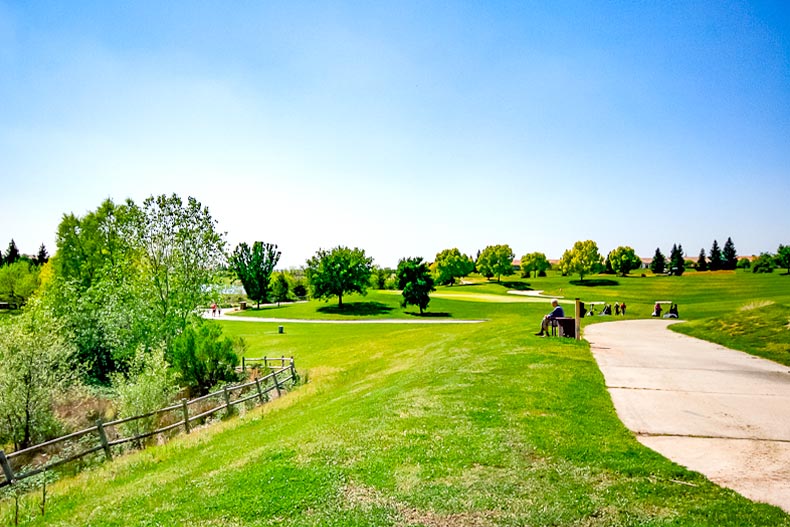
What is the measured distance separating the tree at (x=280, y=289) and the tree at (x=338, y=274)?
20.4 metres

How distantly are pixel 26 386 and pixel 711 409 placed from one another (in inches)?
1031

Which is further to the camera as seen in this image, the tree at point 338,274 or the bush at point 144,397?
the tree at point 338,274

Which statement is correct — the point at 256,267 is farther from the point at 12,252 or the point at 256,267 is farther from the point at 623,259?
the point at 623,259

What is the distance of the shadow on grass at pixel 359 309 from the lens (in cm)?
6544

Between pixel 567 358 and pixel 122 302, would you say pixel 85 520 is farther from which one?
pixel 122 302

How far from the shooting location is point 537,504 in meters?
6.14

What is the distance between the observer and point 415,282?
6156 centimetres

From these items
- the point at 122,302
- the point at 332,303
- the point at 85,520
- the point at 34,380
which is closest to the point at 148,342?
the point at 122,302

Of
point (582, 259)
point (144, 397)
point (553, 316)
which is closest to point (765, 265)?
point (582, 259)

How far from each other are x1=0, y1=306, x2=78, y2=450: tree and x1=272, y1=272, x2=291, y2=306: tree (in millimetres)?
70036

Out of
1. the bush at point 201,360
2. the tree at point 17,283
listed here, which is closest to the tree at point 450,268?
the tree at point 17,283

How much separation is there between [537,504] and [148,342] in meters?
32.5

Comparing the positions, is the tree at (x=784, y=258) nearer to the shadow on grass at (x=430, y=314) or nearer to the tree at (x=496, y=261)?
the tree at (x=496, y=261)

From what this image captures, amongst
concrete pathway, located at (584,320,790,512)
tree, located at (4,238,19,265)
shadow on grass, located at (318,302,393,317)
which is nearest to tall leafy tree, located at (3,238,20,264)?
tree, located at (4,238,19,265)
